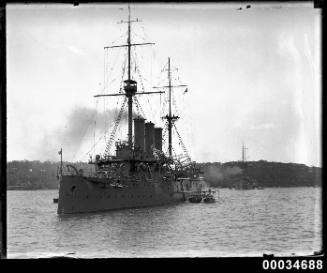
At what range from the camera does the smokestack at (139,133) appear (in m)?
42.3

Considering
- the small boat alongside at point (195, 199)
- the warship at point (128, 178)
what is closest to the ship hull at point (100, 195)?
the warship at point (128, 178)

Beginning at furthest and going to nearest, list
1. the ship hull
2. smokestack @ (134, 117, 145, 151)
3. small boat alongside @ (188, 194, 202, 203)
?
small boat alongside @ (188, 194, 202, 203), smokestack @ (134, 117, 145, 151), the ship hull

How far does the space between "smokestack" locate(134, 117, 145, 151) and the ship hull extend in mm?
3908

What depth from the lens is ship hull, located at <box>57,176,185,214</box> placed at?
32.7m

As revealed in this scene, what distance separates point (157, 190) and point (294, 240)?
2586cm

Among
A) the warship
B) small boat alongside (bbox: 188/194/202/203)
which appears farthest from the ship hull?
small boat alongside (bbox: 188/194/202/203)

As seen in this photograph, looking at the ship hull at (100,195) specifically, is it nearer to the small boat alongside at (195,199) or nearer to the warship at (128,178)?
the warship at (128,178)

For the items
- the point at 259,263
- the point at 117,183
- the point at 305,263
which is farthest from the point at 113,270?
the point at 117,183

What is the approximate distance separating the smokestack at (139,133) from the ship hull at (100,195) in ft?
12.8

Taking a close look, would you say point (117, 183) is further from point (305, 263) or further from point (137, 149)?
point (305, 263)

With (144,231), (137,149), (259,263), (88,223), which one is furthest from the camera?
(137,149)

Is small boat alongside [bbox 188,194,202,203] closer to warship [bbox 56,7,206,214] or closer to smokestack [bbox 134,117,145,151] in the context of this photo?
warship [bbox 56,7,206,214]

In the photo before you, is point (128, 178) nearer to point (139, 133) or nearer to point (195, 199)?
point (139, 133)
